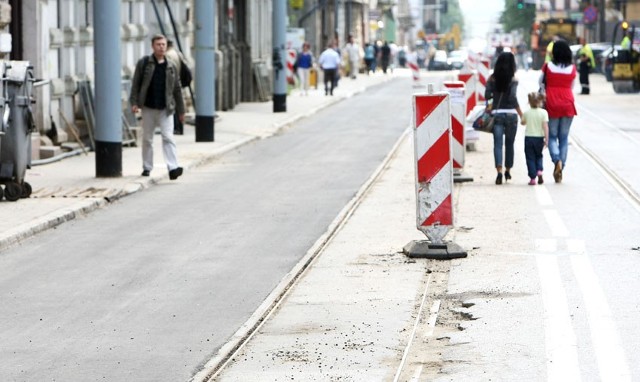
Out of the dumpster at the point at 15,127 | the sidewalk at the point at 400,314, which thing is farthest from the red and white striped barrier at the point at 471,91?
the sidewalk at the point at 400,314

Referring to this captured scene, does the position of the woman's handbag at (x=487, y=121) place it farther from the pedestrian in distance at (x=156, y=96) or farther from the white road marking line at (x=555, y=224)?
the white road marking line at (x=555, y=224)

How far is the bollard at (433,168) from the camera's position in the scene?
13.5 m

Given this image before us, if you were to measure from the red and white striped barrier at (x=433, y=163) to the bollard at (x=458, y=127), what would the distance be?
19.5 ft

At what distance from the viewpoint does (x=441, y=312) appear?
10.8 m

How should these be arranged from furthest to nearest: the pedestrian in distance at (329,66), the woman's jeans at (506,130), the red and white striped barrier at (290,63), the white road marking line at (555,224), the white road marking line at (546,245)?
the red and white striped barrier at (290,63)
the pedestrian in distance at (329,66)
the woman's jeans at (506,130)
the white road marking line at (555,224)
the white road marking line at (546,245)

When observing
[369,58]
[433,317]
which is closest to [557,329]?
[433,317]

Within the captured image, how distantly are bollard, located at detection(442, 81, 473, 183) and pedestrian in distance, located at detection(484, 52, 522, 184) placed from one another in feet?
1.35

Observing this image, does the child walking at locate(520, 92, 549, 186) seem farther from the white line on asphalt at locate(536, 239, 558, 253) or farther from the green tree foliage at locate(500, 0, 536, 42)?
the green tree foliage at locate(500, 0, 536, 42)

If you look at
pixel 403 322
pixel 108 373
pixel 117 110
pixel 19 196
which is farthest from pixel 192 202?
pixel 108 373

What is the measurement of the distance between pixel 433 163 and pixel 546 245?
124 centimetres

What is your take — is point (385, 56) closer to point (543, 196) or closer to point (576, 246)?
point (543, 196)

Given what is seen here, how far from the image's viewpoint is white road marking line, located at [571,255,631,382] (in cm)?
871

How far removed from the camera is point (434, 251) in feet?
44.2

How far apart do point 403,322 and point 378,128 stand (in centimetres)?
2311
